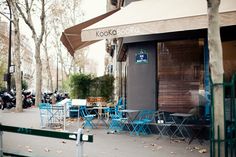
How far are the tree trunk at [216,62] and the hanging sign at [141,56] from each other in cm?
612

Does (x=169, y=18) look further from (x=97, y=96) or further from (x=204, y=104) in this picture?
(x=97, y=96)

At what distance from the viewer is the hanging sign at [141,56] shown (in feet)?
40.1

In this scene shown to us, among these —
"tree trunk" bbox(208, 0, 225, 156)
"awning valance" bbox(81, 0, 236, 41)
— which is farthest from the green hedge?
"tree trunk" bbox(208, 0, 225, 156)

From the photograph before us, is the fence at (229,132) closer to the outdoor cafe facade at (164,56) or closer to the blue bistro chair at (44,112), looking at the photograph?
the outdoor cafe facade at (164,56)

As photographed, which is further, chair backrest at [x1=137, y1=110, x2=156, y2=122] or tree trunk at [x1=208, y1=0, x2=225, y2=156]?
chair backrest at [x1=137, y1=110, x2=156, y2=122]

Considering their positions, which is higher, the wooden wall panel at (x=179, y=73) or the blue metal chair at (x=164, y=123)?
the wooden wall panel at (x=179, y=73)

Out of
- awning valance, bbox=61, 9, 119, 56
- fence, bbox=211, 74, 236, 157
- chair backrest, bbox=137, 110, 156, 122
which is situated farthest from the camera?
awning valance, bbox=61, 9, 119, 56

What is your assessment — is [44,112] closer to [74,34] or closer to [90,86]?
[74,34]

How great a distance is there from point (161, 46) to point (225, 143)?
21.2 feet

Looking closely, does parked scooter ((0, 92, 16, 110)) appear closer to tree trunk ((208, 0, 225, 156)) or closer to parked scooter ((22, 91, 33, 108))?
parked scooter ((22, 91, 33, 108))

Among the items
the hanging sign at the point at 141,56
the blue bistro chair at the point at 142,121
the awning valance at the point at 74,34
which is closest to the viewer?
the blue bistro chair at the point at 142,121

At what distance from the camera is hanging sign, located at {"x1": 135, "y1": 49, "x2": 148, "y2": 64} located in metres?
12.2

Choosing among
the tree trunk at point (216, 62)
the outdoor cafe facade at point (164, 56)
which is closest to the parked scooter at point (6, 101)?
the outdoor cafe facade at point (164, 56)

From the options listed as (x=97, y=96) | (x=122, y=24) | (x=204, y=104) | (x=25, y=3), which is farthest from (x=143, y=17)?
(x=25, y=3)
